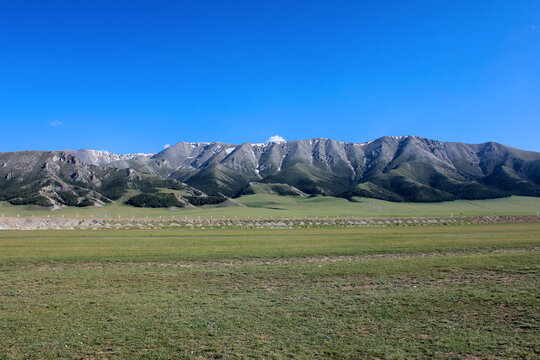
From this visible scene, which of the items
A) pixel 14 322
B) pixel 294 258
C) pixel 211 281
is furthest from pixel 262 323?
pixel 294 258

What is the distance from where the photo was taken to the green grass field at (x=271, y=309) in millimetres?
9984

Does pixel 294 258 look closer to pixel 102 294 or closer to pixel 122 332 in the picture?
pixel 102 294

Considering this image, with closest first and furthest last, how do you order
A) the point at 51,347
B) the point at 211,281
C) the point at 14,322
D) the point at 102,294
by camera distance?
the point at 51,347
the point at 14,322
the point at 102,294
the point at 211,281

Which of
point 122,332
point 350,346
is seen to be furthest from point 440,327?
point 122,332

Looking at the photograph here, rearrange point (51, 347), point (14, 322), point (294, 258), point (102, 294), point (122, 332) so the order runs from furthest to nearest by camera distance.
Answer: point (294, 258) → point (102, 294) → point (14, 322) → point (122, 332) → point (51, 347)

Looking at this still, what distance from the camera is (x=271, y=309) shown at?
13867 millimetres

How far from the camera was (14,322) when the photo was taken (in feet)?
39.7

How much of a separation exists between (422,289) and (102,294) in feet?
52.6

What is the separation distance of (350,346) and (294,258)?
1773 centimetres

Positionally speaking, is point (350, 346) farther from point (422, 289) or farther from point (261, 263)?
point (261, 263)

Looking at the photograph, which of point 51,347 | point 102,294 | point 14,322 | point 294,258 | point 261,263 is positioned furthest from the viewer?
point 294,258

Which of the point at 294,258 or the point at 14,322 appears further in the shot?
the point at 294,258

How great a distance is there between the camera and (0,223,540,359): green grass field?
9.98 m

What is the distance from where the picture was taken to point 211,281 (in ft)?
63.0
